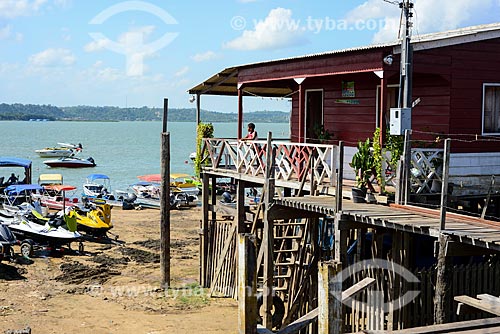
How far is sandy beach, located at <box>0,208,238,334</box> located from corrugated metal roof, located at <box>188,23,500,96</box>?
548 cm

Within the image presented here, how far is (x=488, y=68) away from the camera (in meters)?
13.8

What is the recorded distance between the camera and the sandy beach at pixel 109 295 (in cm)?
1430

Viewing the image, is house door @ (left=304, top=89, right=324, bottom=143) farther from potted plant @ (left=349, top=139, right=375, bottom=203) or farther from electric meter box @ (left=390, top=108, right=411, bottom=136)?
electric meter box @ (left=390, top=108, right=411, bottom=136)

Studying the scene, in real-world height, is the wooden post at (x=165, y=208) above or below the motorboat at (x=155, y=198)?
above

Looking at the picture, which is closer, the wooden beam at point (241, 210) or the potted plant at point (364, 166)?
the potted plant at point (364, 166)

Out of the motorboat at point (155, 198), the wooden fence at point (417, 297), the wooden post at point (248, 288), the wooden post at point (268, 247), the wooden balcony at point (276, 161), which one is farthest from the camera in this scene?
the motorboat at point (155, 198)

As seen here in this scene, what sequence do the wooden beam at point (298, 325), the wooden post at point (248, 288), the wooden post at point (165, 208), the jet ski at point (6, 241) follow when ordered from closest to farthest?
the wooden beam at point (298, 325), the wooden post at point (248, 288), the wooden post at point (165, 208), the jet ski at point (6, 241)

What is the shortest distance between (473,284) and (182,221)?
21.2m

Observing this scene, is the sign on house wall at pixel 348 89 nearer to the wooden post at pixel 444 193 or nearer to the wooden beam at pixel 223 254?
the wooden beam at pixel 223 254

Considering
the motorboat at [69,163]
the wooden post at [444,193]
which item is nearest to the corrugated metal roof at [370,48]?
the wooden post at [444,193]

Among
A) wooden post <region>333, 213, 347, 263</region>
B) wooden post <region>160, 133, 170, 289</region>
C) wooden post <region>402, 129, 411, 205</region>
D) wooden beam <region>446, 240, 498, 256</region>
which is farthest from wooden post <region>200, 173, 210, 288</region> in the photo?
wooden beam <region>446, 240, 498, 256</region>

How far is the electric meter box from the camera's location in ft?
37.3

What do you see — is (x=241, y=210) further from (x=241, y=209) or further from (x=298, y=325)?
(x=298, y=325)

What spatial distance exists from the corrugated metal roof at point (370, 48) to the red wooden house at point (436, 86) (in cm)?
2
